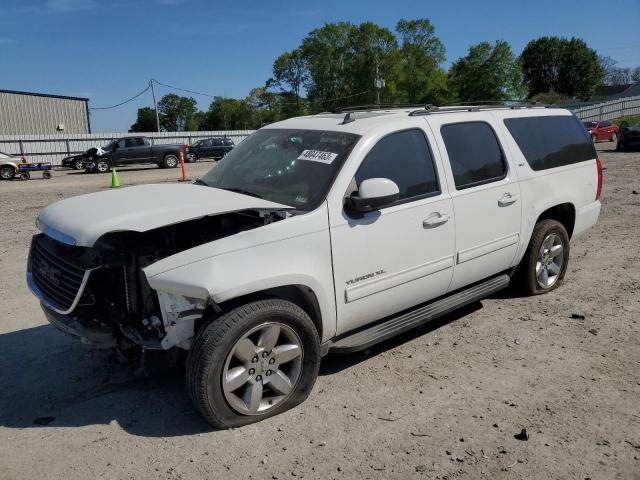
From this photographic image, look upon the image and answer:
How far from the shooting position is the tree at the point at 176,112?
103 metres

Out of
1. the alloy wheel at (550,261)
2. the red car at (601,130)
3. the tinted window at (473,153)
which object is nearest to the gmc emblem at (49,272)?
the tinted window at (473,153)

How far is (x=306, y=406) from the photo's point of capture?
11.8 ft

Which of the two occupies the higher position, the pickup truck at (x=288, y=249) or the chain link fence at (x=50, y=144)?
the chain link fence at (x=50, y=144)

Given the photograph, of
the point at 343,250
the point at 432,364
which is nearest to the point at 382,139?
the point at 343,250

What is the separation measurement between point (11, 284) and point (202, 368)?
4.35 meters

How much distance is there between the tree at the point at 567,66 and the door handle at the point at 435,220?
3802 inches

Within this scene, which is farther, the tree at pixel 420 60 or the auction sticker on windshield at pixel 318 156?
the tree at pixel 420 60

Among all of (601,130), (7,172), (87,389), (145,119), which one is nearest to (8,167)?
(7,172)

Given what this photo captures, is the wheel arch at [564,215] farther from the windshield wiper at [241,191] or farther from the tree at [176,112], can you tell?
the tree at [176,112]

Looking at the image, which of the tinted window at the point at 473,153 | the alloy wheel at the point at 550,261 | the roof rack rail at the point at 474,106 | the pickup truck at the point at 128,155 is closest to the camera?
the tinted window at the point at 473,153

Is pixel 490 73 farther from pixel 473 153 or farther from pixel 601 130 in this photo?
pixel 473 153

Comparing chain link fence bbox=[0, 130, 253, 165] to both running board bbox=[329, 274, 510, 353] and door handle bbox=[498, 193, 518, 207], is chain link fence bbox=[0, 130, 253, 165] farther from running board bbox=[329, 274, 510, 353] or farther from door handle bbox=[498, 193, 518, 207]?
running board bbox=[329, 274, 510, 353]

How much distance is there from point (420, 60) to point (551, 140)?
264ft

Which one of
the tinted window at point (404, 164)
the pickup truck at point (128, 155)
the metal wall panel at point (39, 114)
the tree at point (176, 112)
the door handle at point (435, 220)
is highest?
the tree at point (176, 112)
